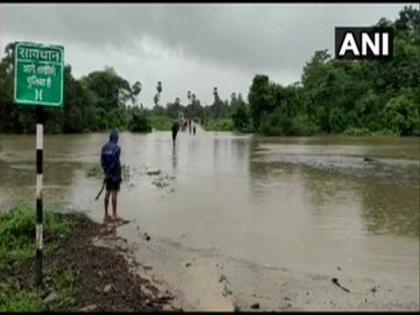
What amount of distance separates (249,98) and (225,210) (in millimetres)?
62428

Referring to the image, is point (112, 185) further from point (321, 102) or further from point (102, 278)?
point (321, 102)

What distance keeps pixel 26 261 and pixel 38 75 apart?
2.83 metres

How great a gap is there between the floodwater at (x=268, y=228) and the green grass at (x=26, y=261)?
1.25 metres

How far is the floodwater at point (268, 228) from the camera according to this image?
24.6ft

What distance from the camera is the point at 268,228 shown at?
11.5m

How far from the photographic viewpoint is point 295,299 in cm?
713

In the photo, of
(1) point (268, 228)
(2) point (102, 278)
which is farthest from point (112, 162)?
(2) point (102, 278)

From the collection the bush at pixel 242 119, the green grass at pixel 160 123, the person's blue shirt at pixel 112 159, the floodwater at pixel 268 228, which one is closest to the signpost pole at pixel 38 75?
the floodwater at pixel 268 228

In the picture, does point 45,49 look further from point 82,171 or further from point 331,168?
point 331,168

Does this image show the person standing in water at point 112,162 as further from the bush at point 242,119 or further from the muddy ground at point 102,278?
the bush at point 242,119

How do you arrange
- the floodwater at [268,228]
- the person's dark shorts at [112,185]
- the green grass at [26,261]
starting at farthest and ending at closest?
1. the person's dark shorts at [112,185]
2. the floodwater at [268,228]
3. the green grass at [26,261]

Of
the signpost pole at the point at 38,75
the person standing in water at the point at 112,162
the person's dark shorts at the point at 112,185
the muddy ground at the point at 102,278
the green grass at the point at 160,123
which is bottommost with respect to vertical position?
the muddy ground at the point at 102,278

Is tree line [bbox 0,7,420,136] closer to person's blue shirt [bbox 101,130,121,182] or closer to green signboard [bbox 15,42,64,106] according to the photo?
person's blue shirt [bbox 101,130,121,182]

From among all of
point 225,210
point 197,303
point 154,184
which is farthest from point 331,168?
point 197,303
